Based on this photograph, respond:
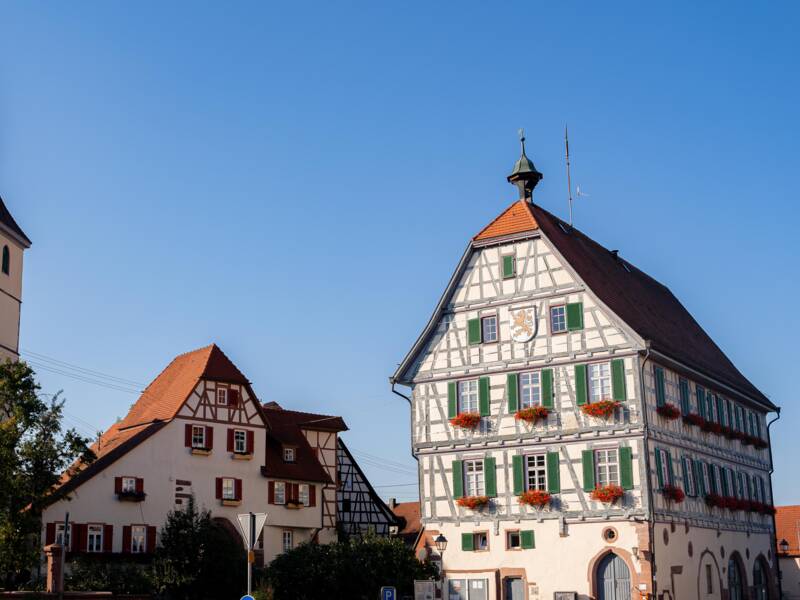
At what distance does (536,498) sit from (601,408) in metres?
3.45

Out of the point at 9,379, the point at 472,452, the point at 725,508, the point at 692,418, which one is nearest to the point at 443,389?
the point at 472,452

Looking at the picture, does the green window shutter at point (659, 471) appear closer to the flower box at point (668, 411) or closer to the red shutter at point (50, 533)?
the flower box at point (668, 411)

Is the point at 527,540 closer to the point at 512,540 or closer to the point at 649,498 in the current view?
the point at 512,540

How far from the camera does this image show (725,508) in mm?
39062

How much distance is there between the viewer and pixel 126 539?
4209 centimetres

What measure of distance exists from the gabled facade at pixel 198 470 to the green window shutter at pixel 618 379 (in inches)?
682

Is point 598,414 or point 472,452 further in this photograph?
point 472,452

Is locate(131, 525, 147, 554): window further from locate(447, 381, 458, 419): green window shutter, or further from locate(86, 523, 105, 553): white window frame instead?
locate(447, 381, 458, 419): green window shutter

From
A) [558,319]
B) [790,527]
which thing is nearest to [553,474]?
[558,319]

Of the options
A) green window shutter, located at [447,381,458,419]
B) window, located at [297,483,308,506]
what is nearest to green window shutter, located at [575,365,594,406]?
green window shutter, located at [447,381,458,419]

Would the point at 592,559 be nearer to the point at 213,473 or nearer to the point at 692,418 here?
the point at 692,418

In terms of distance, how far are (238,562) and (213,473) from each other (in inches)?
196

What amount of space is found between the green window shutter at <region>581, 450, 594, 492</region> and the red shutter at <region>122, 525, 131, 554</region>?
1775 centimetres

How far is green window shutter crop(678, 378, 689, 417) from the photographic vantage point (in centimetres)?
3744
